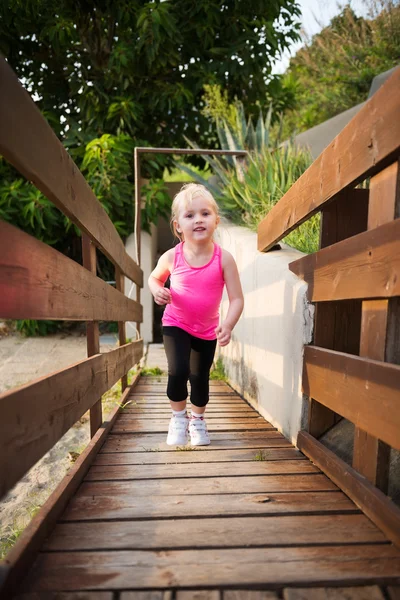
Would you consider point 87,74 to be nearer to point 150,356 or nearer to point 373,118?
point 150,356

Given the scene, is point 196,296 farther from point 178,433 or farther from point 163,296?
point 178,433

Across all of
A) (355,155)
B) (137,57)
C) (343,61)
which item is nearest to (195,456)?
(355,155)

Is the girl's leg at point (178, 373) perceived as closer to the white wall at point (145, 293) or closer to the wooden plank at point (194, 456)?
the wooden plank at point (194, 456)

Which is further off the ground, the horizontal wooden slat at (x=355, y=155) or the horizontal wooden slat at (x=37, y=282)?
the horizontal wooden slat at (x=355, y=155)

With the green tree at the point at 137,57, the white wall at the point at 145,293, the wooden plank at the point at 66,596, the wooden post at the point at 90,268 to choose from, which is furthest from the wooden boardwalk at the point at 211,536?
the green tree at the point at 137,57

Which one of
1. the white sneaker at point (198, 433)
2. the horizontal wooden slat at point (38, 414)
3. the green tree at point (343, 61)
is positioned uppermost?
the green tree at point (343, 61)

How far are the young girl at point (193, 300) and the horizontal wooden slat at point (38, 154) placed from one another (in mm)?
562

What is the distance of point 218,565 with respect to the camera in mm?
1265

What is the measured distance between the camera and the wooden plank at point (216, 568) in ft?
3.91

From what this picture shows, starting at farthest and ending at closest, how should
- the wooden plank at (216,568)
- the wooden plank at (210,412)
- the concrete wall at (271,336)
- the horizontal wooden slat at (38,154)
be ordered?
the wooden plank at (210,412)
the concrete wall at (271,336)
the wooden plank at (216,568)
the horizontal wooden slat at (38,154)

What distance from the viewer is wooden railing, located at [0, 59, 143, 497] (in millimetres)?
1117

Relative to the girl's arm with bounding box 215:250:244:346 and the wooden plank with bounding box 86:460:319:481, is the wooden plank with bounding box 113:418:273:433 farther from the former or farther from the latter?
the girl's arm with bounding box 215:250:244:346

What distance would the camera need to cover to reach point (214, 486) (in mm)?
1827

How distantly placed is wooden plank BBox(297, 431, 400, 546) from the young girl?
64 centimetres
